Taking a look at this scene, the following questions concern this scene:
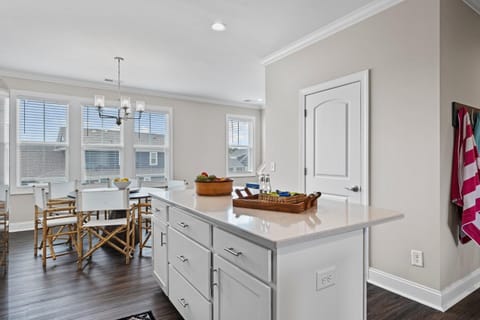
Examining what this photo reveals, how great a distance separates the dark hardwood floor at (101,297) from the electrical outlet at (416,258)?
32 cm

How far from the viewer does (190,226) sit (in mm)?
1787

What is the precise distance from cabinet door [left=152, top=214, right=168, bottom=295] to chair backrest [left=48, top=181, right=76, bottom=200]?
2282 mm

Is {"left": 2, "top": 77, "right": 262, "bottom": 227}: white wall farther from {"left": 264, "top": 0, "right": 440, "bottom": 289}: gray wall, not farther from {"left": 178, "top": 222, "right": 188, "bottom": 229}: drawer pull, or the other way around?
{"left": 178, "top": 222, "right": 188, "bottom": 229}: drawer pull

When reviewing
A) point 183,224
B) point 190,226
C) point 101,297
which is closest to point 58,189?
point 101,297

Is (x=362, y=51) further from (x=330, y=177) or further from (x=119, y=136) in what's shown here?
(x=119, y=136)

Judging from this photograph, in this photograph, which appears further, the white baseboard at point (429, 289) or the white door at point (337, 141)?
the white door at point (337, 141)

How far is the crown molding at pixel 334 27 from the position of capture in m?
2.54

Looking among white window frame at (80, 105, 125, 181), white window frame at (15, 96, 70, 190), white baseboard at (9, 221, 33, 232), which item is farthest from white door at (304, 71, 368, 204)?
white baseboard at (9, 221, 33, 232)

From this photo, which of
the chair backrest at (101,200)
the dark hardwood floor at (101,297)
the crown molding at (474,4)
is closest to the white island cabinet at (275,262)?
the dark hardwood floor at (101,297)

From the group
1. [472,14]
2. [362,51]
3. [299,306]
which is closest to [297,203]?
[299,306]

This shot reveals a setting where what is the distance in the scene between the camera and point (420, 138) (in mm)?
2299

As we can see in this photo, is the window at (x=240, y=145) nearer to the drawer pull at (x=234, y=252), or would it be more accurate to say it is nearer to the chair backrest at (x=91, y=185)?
the chair backrest at (x=91, y=185)

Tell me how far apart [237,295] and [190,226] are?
0.58m

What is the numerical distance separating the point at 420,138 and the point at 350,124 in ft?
2.30
